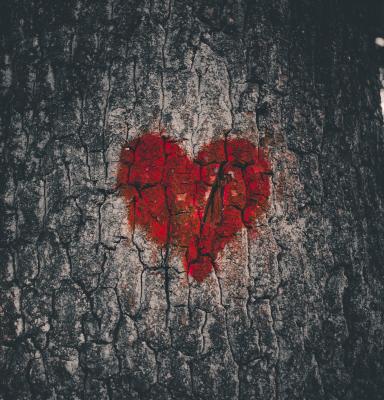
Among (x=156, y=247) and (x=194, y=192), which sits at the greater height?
(x=194, y=192)

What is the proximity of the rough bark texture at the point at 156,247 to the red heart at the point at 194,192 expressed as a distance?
33 mm

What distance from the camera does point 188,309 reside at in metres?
1.02

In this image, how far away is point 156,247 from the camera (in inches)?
40.8

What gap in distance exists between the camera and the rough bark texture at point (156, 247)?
3.36 ft

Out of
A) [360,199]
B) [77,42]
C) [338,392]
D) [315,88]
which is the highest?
[77,42]

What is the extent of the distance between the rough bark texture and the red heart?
0.11ft

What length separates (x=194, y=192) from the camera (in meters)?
1.03

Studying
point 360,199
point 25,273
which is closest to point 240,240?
point 360,199

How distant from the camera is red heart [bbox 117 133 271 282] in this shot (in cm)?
103

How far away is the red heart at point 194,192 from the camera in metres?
1.03

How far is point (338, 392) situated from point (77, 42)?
4.20 ft

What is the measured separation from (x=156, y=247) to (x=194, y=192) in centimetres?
19

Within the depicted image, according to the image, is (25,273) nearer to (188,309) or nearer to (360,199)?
(188,309)

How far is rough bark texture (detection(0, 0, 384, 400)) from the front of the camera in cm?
102
